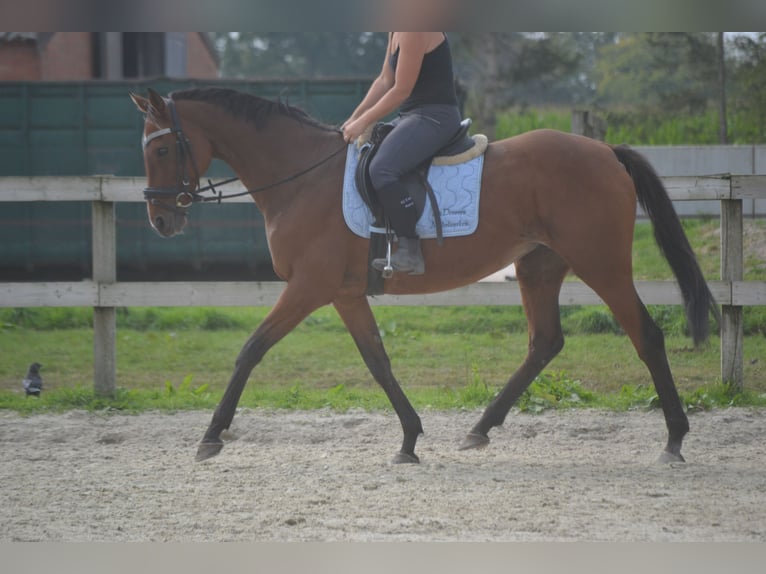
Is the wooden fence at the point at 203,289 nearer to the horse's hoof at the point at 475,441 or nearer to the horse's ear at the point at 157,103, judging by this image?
the horse's hoof at the point at 475,441

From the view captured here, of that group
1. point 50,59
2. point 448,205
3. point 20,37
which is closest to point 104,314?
point 448,205

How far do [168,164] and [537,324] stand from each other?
2321 millimetres

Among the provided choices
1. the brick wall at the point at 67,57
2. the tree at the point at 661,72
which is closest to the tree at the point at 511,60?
the tree at the point at 661,72

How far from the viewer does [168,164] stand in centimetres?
507

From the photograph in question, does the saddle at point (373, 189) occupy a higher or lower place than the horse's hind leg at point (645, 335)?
higher

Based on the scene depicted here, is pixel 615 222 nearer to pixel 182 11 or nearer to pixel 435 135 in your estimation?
pixel 435 135

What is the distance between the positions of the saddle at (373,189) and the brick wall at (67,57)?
15.5 metres

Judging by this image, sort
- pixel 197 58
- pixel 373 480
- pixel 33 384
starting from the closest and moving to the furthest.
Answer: pixel 373 480, pixel 33 384, pixel 197 58

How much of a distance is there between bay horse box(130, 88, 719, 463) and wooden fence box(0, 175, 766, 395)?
4.88ft

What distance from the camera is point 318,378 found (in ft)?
25.6

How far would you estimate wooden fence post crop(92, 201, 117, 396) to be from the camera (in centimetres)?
682

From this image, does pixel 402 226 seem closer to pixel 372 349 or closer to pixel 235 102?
pixel 372 349

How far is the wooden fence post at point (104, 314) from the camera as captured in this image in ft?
22.4

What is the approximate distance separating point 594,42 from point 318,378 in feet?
83.2
